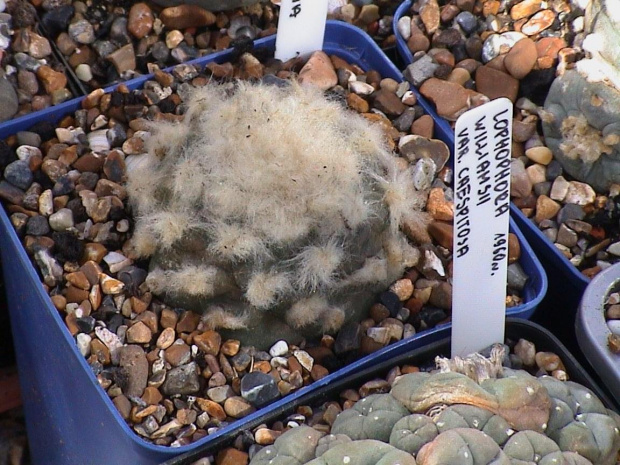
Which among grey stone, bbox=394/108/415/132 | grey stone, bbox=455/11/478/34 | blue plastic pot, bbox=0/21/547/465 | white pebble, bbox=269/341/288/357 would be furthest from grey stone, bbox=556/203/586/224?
white pebble, bbox=269/341/288/357

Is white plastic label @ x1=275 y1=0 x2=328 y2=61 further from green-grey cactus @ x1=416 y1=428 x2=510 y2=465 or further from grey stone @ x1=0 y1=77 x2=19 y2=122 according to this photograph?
green-grey cactus @ x1=416 y1=428 x2=510 y2=465

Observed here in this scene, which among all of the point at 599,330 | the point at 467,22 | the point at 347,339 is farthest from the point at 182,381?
the point at 467,22

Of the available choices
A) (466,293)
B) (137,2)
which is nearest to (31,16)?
(137,2)

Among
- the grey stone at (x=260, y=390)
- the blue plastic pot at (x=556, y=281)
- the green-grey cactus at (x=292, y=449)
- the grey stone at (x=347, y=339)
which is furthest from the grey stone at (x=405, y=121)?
the green-grey cactus at (x=292, y=449)

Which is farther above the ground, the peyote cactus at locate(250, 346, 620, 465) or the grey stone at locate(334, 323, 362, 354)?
the peyote cactus at locate(250, 346, 620, 465)

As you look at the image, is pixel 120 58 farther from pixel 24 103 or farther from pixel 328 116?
pixel 328 116
